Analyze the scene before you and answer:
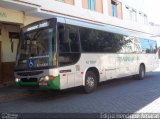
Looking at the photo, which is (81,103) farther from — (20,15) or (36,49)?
(20,15)

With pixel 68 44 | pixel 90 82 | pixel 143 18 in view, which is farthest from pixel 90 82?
pixel 143 18

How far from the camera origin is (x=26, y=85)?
11156 mm

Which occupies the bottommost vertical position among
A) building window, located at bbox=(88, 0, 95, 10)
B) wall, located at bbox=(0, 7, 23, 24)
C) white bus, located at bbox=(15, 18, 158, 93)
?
white bus, located at bbox=(15, 18, 158, 93)

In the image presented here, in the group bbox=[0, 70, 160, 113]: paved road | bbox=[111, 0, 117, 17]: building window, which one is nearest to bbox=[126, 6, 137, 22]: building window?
bbox=[111, 0, 117, 17]: building window

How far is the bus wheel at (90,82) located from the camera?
12328 millimetres

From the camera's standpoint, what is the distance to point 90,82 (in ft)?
41.1

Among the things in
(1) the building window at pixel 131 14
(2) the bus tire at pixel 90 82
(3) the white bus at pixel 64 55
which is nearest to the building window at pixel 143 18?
(1) the building window at pixel 131 14

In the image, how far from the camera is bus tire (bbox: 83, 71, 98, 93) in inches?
485

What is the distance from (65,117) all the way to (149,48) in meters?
12.8

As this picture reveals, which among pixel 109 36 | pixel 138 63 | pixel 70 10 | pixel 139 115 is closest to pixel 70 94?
pixel 109 36

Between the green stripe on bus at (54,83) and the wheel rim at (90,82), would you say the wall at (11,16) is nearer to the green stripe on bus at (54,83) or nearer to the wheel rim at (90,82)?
the wheel rim at (90,82)

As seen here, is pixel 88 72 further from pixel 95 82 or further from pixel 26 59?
pixel 26 59

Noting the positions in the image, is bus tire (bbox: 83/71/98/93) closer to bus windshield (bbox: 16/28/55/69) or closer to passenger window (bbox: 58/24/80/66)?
passenger window (bbox: 58/24/80/66)

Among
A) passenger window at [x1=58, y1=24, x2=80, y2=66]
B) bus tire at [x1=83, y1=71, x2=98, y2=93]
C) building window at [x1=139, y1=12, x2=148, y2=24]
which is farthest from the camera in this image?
building window at [x1=139, y1=12, x2=148, y2=24]
